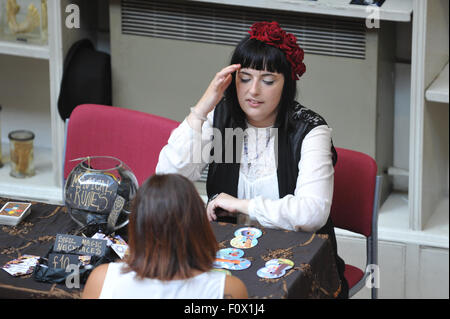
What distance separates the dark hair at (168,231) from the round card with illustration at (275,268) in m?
0.29

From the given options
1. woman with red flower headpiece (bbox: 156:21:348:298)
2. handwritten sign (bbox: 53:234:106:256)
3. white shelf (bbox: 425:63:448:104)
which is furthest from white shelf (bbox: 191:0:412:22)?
handwritten sign (bbox: 53:234:106:256)

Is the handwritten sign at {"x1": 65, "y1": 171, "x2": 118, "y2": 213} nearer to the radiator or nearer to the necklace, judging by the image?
the necklace

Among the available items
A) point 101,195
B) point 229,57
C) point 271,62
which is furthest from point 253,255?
point 229,57

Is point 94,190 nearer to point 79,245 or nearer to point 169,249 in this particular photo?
point 79,245

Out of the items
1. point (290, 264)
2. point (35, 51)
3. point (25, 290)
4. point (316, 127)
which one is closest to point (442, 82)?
point (316, 127)

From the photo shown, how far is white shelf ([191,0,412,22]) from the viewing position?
2.93m

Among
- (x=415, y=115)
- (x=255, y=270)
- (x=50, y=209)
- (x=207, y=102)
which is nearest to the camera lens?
(x=255, y=270)

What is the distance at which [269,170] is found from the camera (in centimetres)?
237

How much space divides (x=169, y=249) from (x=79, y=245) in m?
0.46

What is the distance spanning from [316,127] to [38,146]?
2138 millimetres

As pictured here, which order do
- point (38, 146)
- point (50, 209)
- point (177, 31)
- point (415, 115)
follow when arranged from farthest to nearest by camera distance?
1. point (38, 146)
2. point (177, 31)
3. point (415, 115)
4. point (50, 209)

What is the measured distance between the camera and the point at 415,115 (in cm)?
302

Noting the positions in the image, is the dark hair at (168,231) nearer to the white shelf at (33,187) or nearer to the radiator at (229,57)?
the radiator at (229,57)
